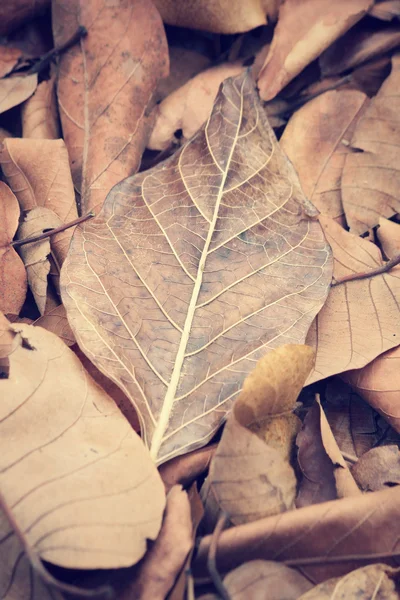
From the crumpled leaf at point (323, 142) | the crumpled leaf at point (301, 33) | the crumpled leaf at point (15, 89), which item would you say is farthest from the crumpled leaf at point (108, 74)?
the crumpled leaf at point (323, 142)

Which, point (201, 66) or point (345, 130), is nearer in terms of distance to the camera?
point (345, 130)

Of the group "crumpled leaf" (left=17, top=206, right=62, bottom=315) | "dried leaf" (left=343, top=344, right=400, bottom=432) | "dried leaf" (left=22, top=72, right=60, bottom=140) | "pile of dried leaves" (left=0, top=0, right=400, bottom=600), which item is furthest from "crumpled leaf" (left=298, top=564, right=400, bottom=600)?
"dried leaf" (left=22, top=72, right=60, bottom=140)

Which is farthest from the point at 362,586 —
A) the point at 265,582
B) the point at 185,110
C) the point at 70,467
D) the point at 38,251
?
the point at 185,110

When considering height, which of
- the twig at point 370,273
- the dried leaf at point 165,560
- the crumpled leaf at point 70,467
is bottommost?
the dried leaf at point 165,560

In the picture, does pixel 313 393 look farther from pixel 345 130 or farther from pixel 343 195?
pixel 345 130

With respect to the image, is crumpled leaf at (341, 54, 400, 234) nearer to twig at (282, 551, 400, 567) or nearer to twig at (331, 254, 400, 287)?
twig at (331, 254, 400, 287)

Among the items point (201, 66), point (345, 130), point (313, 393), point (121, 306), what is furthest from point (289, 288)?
point (201, 66)

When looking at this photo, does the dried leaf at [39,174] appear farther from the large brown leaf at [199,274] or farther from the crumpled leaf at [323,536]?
the crumpled leaf at [323,536]
